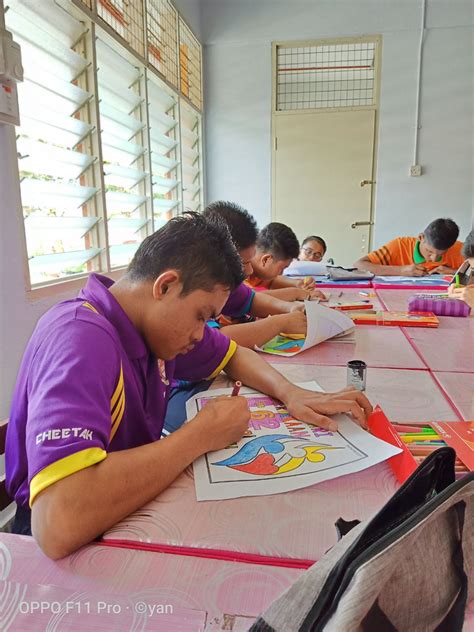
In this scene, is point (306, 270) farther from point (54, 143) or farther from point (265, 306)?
point (54, 143)

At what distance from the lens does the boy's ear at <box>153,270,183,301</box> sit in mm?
759

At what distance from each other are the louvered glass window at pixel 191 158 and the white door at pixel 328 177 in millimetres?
770

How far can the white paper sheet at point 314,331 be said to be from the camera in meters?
1.42

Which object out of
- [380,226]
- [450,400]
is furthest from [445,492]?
[380,226]

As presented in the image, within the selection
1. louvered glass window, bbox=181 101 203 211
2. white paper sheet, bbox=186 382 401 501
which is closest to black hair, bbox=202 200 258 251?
white paper sheet, bbox=186 382 401 501

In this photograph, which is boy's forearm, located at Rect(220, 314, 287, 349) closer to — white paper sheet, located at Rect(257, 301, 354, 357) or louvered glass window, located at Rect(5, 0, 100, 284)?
white paper sheet, located at Rect(257, 301, 354, 357)

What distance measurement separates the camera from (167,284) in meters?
0.77

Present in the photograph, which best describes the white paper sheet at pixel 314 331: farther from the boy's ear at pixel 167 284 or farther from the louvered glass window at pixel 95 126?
the louvered glass window at pixel 95 126

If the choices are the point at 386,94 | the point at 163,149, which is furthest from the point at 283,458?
the point at 386,94

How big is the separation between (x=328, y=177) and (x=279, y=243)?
8.07 ft

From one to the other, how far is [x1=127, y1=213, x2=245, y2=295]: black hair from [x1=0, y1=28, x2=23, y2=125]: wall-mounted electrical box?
46.3 inches

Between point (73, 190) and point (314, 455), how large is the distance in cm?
202

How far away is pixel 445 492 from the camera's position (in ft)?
1.23

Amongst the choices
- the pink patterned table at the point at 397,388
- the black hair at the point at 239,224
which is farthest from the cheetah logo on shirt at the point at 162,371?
the black hair at the point at 239,224
